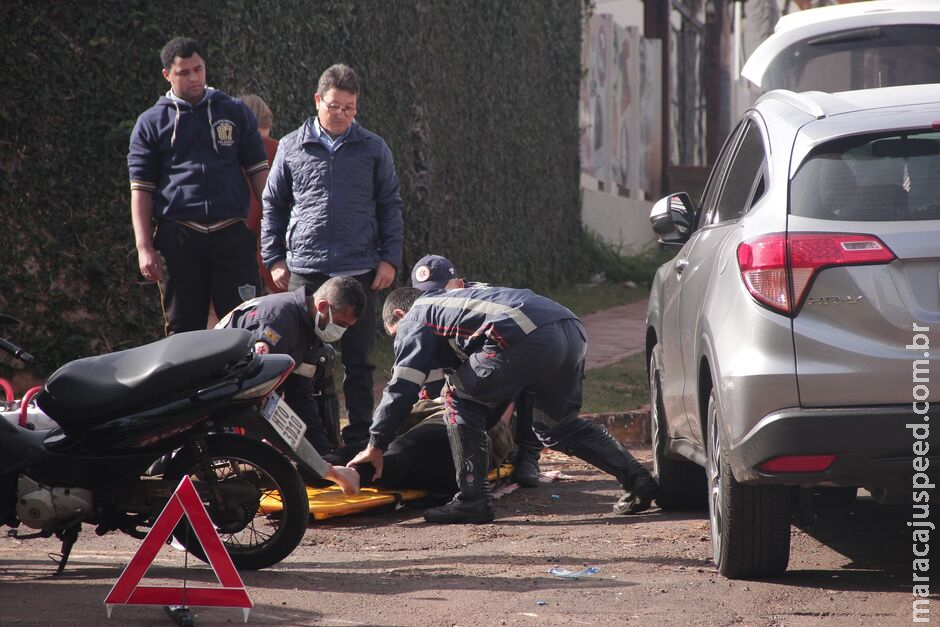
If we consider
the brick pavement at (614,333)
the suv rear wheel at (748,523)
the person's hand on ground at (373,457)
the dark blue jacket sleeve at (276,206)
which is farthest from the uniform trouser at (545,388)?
the brick pavement at (614,333)

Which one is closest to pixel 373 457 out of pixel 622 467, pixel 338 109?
pixel 622 467

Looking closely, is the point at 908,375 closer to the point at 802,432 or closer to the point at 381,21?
the point at 802,432

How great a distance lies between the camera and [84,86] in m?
9.25

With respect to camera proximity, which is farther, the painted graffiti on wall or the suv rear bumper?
the painted graffiti on wall

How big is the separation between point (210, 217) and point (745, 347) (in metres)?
3.76

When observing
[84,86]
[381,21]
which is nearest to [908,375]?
[84,86]

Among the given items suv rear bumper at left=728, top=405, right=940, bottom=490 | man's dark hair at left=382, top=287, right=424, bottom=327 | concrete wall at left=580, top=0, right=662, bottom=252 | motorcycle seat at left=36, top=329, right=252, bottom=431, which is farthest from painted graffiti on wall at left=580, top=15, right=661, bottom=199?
suv rear bumper at left=728, top=405, right=940, bottom=490

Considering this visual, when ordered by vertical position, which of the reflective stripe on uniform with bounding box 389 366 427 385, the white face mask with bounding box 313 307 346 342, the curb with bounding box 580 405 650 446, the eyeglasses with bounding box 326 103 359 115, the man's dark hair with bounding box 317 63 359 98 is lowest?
the curb with bounding box 580 405 650 446

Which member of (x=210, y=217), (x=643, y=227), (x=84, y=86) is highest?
(x=84, y=86)

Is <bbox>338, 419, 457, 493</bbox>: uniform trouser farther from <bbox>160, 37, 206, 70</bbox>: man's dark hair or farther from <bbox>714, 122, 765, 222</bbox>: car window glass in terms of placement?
<bbox>160, 37, 206, 70</bbox>: man's dark hair

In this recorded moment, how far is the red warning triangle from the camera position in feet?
14.5

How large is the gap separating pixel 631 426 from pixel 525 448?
5.49ft

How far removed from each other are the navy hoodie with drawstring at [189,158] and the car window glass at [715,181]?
8.77 ft

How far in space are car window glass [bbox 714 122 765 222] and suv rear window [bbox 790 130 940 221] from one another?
1.01 ft
